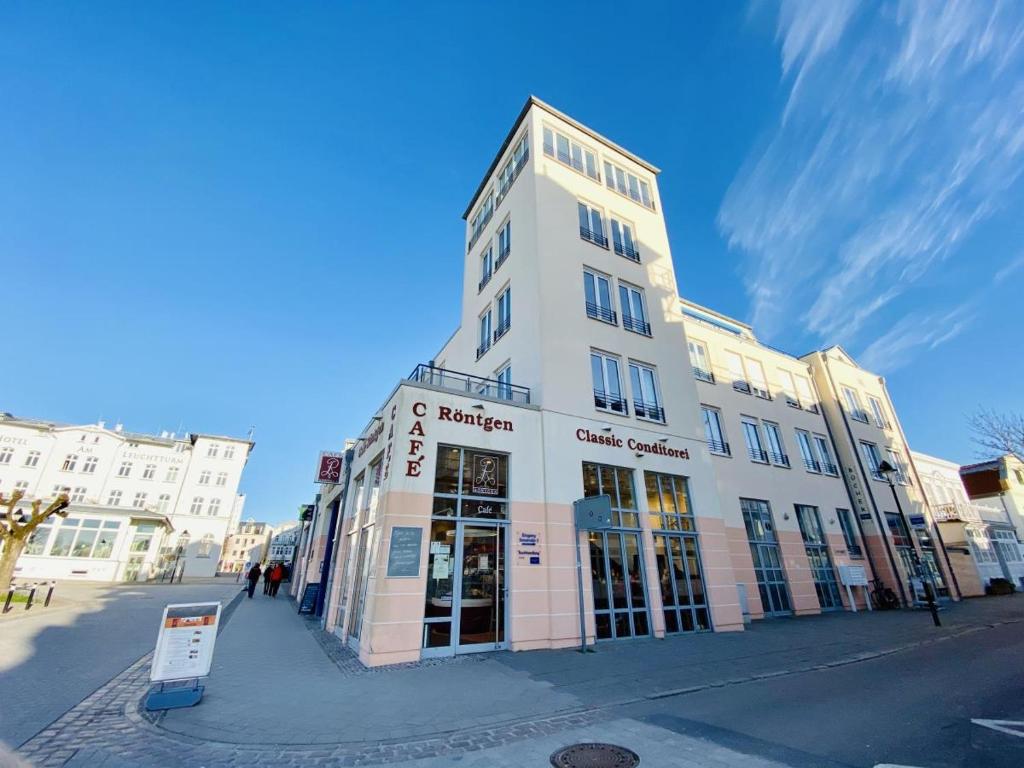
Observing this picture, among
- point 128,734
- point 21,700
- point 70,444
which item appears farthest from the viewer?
point 70,444

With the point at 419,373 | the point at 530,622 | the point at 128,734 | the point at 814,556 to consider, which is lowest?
the point at 128,734

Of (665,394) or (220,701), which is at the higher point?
(665,394)

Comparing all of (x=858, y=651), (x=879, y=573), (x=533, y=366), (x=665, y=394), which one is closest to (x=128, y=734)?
(x=533, y=366)

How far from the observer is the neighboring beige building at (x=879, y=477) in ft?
68.8

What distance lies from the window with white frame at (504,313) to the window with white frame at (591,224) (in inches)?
131

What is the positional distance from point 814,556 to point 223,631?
73.1ft

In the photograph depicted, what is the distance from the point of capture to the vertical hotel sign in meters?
18.2

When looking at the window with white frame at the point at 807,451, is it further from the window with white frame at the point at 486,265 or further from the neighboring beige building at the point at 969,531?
the window with white frame at the point at 486,265

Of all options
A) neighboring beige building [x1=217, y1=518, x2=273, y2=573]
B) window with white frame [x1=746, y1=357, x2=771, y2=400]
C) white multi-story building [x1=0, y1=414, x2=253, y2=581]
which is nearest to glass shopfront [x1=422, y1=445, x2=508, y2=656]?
window with white frame [x1=746, y1=357, x2=771, y2=400]

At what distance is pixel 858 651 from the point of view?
9.84 meters

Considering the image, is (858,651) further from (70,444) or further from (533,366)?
(70,444)

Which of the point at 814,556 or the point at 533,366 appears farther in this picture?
the point at 814,556

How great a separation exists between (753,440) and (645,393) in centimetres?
839

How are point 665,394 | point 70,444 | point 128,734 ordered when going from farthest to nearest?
point 70,444
point 665,394
point 128,734
